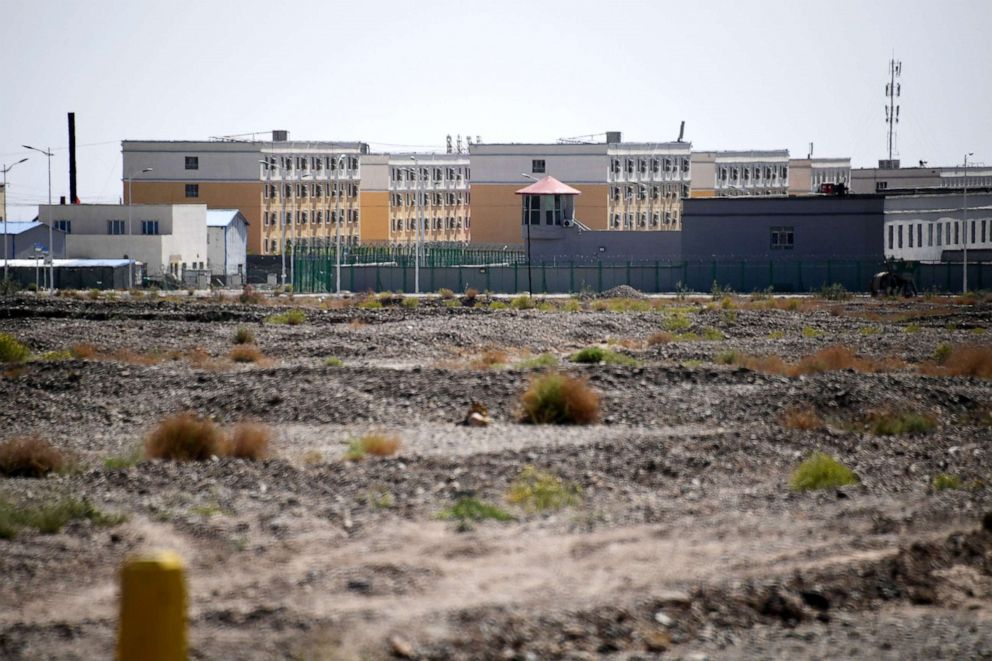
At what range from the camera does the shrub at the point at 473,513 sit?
45.5 ft

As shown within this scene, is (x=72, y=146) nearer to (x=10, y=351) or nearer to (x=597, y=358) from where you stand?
(x=10, y=351)

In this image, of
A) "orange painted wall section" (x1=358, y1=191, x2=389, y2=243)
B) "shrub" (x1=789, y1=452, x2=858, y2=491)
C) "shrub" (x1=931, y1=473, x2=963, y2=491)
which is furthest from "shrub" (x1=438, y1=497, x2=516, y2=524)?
"orange painted wall section" (x1=358, y1=191, x2=389, y2=243)

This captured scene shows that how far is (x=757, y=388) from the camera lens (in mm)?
26219

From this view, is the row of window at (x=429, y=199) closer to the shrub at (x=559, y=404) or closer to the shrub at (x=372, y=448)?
the shrub at (x=559, y=404)

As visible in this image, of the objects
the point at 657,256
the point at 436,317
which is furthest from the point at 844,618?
the point at 657,256

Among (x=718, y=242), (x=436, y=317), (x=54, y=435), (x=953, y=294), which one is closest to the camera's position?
(x=54, y=435)

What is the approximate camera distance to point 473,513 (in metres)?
14.0

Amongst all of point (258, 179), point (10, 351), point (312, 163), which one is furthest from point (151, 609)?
point (312, 163)

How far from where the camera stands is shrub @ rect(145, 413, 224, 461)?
18156 mm

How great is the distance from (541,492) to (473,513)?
134cm

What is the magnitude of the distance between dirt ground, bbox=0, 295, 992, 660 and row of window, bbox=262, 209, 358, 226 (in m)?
102

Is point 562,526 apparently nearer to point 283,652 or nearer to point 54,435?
point 283,652

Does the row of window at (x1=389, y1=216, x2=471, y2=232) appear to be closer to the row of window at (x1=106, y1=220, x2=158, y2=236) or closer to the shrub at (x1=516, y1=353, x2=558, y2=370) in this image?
the row of window at (x1=106, y1=220, x2=158, y2=236)

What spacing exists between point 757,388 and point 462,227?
433 ft
